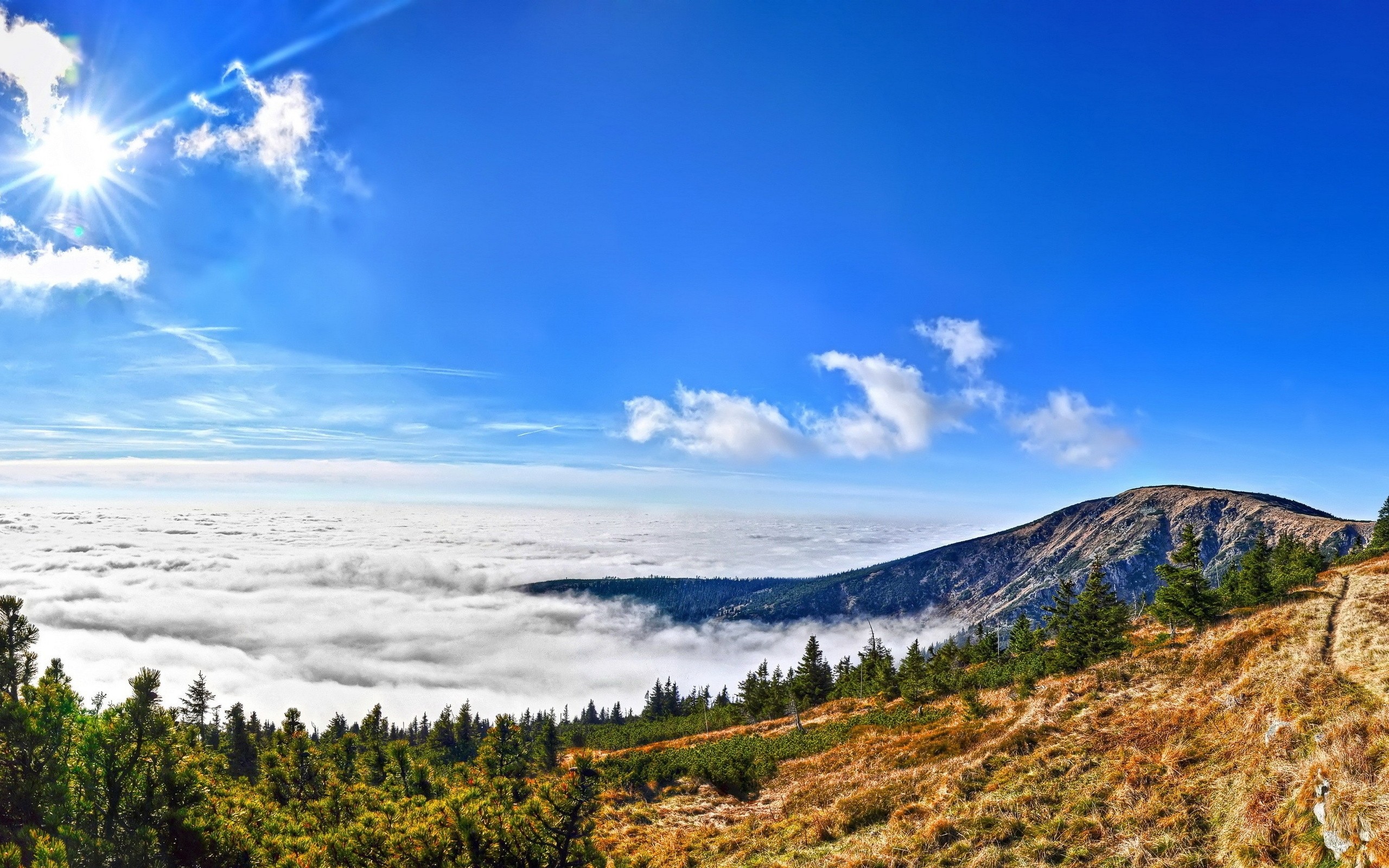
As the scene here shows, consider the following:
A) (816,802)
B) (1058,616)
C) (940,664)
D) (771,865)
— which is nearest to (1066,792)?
(771,865)

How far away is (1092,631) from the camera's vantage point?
144 feet

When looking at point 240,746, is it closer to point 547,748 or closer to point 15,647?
point 547,748

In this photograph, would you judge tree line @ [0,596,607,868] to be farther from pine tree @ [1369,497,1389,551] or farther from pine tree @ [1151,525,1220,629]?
pine tree @ [1369,497,1389,551]

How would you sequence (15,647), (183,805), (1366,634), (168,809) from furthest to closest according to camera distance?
(1366,634), (15,647), (183,805), (168,809)

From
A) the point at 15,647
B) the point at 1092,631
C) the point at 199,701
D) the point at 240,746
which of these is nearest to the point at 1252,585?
the point at 1092,631

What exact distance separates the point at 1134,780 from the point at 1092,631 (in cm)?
3306

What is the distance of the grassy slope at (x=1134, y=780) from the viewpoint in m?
12.3

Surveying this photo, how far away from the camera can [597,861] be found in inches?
475

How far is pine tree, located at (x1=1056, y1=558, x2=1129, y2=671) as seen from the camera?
142 ft

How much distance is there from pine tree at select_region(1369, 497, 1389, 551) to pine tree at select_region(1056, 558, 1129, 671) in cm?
4186

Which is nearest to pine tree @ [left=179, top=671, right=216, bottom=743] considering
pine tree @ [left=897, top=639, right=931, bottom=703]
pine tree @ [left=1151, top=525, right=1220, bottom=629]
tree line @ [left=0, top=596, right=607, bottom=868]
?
tree line @ [left=0, top=596, right=607, bottom=868]

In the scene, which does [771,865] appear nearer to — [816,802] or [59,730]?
[816,802]

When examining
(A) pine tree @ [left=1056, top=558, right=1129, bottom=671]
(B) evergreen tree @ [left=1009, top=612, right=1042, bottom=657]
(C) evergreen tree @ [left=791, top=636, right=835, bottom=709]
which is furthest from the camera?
(C) evergreen tree @ [left=791, top=636, right=835, bottom=709]

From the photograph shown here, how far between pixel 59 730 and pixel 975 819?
2468 centimetres
